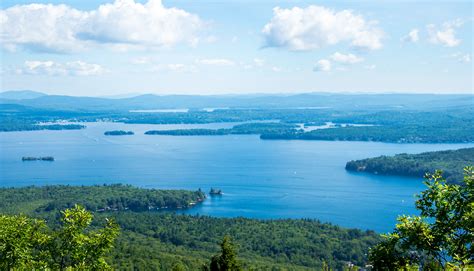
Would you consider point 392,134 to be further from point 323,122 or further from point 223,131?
point 323,122

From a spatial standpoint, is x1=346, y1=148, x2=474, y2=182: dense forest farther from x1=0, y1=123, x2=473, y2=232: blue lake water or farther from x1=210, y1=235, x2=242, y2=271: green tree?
x1=210, y1=235, x2=242, y2=271: green tree

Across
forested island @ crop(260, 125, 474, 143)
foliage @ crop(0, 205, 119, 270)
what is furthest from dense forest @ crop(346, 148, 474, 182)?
foliage @ crop(0, 205, 119, 270)

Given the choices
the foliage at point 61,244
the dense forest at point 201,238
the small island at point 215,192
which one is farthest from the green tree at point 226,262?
the small island at point 215,192

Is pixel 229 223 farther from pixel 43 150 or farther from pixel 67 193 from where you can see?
pixel 43 150

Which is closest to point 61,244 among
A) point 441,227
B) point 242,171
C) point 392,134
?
point 441,227

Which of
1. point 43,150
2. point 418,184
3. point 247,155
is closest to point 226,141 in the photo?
point 247,155
